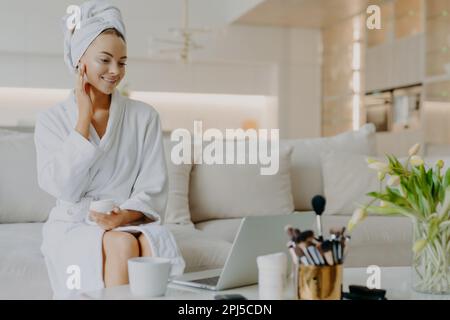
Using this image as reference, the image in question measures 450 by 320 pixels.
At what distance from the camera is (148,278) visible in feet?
4.31

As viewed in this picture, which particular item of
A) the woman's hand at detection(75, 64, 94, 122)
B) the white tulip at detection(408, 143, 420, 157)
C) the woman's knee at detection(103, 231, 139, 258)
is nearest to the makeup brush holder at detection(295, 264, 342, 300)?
the white tulip at detection(408, 143, 420, 157)

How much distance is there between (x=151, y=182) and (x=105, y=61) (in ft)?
1.33

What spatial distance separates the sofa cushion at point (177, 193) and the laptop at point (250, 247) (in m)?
1.26

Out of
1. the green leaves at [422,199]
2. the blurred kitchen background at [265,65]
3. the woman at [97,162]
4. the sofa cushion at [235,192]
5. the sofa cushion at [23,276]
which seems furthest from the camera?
the blurred kitchen background at [265,65]

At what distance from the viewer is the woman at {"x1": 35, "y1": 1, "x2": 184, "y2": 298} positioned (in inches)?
69.9

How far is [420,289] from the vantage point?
4.80 ft

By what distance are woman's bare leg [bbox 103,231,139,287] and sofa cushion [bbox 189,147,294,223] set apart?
1.28 m

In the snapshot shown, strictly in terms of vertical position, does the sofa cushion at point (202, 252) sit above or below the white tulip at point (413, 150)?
below

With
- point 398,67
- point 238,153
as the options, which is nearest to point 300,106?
point 398,67

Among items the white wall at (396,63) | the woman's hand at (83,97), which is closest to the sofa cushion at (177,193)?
the woman's hand at (83,97)

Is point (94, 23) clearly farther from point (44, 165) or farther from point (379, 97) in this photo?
point (379, 97)

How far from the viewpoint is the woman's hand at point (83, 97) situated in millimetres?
1970

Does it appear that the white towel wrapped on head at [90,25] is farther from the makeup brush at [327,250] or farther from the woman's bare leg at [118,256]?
the makeup brush at [327,250]
